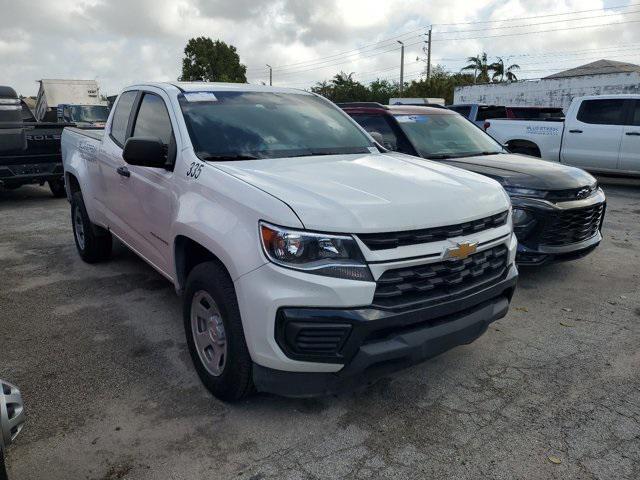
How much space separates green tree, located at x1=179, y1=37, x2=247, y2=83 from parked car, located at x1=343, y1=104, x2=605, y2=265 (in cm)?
4935

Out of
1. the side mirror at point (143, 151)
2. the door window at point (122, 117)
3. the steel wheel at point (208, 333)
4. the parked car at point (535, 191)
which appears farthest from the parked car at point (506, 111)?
the steel wheel at point (208, 333)

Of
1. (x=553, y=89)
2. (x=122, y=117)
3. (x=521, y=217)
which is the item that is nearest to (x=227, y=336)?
(x=122, y=117)

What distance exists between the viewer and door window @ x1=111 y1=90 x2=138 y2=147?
4.49 meters

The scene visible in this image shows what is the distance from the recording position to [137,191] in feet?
12.9

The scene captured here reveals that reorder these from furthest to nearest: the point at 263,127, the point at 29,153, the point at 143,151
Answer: the point at 29,153 → the point at 263,127 → the point at 143,151

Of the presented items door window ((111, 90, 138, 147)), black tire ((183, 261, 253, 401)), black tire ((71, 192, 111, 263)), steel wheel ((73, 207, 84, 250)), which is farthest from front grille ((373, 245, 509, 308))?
steel wheel ((73, 207, 84, 250))

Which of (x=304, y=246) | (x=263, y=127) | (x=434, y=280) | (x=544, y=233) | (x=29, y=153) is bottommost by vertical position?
(x=544, y=233)

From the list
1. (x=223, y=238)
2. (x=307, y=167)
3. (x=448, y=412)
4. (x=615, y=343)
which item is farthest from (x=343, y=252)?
(x=615, y=343)

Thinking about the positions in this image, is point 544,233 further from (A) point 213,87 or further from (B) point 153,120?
(B) point 153,120

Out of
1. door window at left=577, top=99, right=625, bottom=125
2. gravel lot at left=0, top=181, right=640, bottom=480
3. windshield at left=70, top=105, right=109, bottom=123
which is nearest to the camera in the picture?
gravel lot at left=0, top=181, right=640, bottom=480

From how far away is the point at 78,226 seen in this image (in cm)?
582

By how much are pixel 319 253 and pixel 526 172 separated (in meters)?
3.25

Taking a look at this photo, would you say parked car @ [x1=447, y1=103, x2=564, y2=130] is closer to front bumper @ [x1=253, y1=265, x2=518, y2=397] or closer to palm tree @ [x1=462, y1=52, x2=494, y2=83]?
front bumper @ [x1=253, y1=265, x2=518, y2=397]

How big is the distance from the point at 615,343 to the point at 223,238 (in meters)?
2.92
